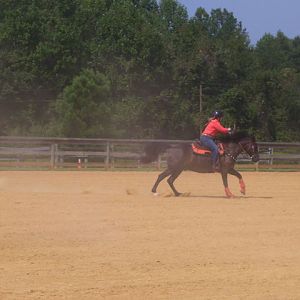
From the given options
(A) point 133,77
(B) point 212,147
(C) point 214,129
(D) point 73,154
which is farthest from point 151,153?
(A) point 133,77

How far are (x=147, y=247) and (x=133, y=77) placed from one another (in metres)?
55.8

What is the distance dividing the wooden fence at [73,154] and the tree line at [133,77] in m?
21.5

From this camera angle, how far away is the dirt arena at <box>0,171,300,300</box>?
7.50 metres

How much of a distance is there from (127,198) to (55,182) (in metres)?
6.14

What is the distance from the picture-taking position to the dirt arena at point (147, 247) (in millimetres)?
7504

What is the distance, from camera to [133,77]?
213ft

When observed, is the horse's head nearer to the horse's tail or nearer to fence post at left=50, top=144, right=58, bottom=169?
the horse's tail

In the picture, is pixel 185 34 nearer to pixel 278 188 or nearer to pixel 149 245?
pixel 278 188

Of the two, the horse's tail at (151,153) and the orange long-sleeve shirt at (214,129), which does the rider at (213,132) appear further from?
the horse's tail at (151,153)

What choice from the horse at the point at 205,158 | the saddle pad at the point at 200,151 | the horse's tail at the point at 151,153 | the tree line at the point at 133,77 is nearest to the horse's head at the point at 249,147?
the horse at the point at 205,158

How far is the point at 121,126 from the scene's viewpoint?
58.8m

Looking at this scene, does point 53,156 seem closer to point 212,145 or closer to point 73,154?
point 73,154

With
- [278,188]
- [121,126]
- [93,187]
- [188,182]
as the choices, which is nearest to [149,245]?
[93,187]

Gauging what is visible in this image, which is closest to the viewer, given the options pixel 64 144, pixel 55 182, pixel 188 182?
pixel 55 182
